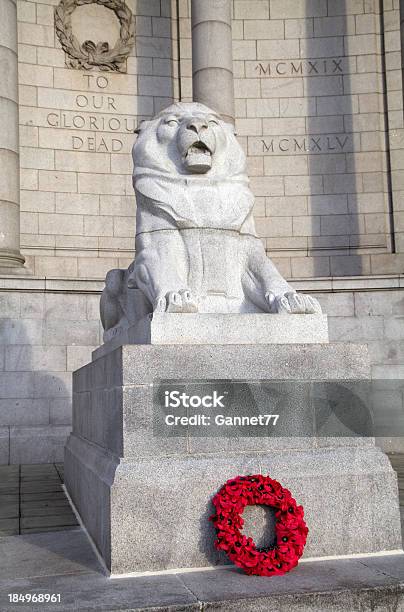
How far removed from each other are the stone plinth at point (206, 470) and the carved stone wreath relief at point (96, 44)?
11.7 m

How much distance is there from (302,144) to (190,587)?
514 inches

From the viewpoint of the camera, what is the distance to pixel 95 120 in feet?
51.0

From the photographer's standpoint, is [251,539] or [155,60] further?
[155,60]

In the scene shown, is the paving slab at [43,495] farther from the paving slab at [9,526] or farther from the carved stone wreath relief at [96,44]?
the carved stone wreath relief at [96,44]

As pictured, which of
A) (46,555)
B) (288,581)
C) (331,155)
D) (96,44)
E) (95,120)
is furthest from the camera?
(331,155)

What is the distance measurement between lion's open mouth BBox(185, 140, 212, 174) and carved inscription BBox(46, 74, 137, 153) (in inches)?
366

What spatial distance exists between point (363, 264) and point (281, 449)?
1061cm

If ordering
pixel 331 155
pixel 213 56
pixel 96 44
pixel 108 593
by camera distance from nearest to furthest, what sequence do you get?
pixel 108 593 → pixel 213 56 → pixel 96 44 → pixel 331 155

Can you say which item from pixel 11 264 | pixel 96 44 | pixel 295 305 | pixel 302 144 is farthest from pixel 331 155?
pixel 295 305

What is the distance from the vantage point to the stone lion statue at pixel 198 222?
657cm

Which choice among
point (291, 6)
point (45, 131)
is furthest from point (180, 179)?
point (291, 6)

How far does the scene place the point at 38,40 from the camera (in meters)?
15.5

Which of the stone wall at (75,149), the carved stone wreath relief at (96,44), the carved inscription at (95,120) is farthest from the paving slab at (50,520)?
the carved stone wreath relief at (96,44)

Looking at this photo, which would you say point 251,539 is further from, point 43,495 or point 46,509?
point 43,495
